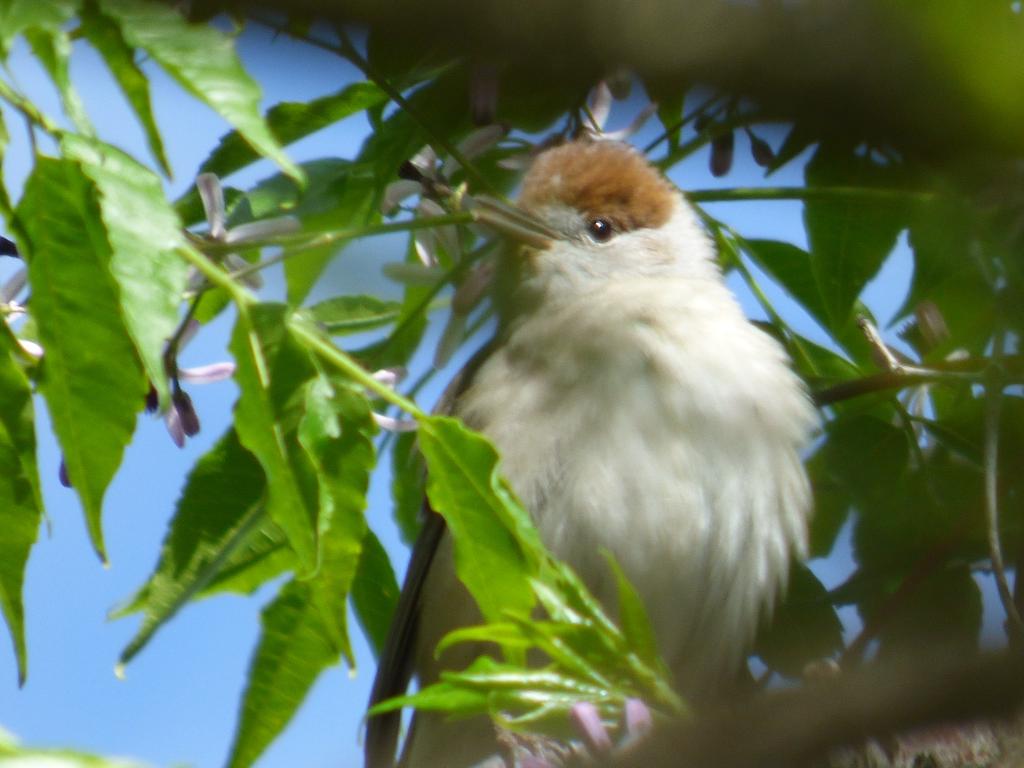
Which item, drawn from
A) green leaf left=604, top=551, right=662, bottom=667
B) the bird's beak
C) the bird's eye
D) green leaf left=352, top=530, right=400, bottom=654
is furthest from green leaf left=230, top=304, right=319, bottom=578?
the bird's eye

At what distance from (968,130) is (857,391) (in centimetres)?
229

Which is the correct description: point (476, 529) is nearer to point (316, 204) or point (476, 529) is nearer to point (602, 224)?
point (316, 204)

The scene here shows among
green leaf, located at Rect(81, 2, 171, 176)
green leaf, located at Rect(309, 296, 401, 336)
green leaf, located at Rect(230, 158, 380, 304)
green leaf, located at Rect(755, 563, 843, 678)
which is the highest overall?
green leaf, located at Rect(81, 2, 171, 176)

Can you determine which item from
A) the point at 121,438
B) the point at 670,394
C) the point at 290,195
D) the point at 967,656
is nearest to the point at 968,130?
the point at 967,656

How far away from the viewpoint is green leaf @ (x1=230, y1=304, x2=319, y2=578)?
6.80 feet

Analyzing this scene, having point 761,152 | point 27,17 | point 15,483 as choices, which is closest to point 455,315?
point 761,152

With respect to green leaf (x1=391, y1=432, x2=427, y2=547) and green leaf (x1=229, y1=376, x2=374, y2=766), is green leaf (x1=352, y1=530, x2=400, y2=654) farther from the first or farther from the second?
green leaf (x1=391, y1=432, x2=427, y2=547)

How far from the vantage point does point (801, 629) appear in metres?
3.51

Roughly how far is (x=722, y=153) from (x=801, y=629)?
1.26 m

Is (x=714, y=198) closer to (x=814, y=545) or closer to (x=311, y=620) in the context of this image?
(x=814, y=545)

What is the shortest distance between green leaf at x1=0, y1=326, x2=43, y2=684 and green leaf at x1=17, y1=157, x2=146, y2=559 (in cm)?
19

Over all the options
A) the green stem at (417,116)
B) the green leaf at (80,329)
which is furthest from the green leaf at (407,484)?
the green leaf at (80,329)

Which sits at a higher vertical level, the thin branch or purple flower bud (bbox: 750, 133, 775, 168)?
purple flower bud (bbox: 750, 133, 775, 168)

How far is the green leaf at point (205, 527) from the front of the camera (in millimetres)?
2422
